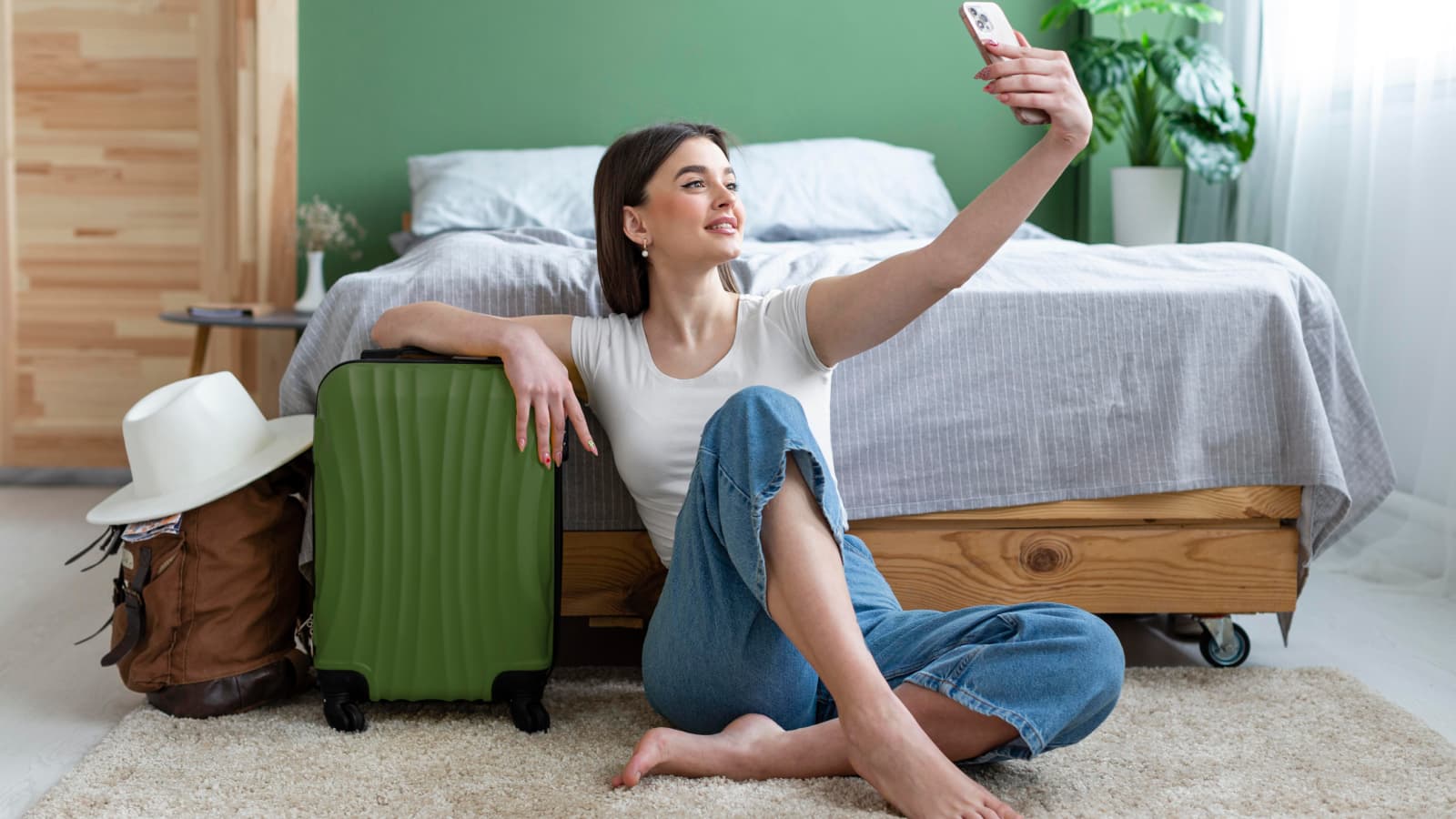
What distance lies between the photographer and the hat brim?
1.52m

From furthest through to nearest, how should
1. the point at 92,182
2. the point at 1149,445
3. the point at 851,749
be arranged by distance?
1. the point at 92,182
2. the point at 1149,445
3. the point at 851,749

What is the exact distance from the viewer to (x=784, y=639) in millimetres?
1298

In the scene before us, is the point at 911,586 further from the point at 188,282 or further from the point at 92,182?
the point at 92,182

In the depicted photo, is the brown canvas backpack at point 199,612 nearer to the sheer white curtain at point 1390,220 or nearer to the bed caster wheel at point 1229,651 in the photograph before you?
the bed caster wheel at point 1229,651

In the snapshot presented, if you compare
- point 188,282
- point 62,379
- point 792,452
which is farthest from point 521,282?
point 62,379

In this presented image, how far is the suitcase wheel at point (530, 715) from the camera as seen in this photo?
4.93 ft

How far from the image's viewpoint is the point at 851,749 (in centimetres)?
119

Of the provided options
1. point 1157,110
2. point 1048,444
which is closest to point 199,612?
point 1048,444

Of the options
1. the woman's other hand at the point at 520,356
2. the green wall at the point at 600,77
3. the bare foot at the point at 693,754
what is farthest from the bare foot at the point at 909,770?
the green wall at the point at 600,77

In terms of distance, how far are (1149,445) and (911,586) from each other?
39cm

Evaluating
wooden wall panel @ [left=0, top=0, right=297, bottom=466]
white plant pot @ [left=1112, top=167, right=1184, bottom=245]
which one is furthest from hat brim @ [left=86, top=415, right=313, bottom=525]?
white plant pot @ [left=1112, top=167, right=1184, bottom=245]

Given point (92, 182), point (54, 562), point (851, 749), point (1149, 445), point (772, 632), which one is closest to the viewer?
point (851, 749)

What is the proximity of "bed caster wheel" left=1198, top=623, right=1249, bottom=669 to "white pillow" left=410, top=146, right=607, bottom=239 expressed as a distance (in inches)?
67.3

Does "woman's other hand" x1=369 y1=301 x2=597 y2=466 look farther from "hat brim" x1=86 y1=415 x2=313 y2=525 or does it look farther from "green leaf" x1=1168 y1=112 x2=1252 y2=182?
"green leaf" x1=1168 y1=112 x2=1252 y2=182
